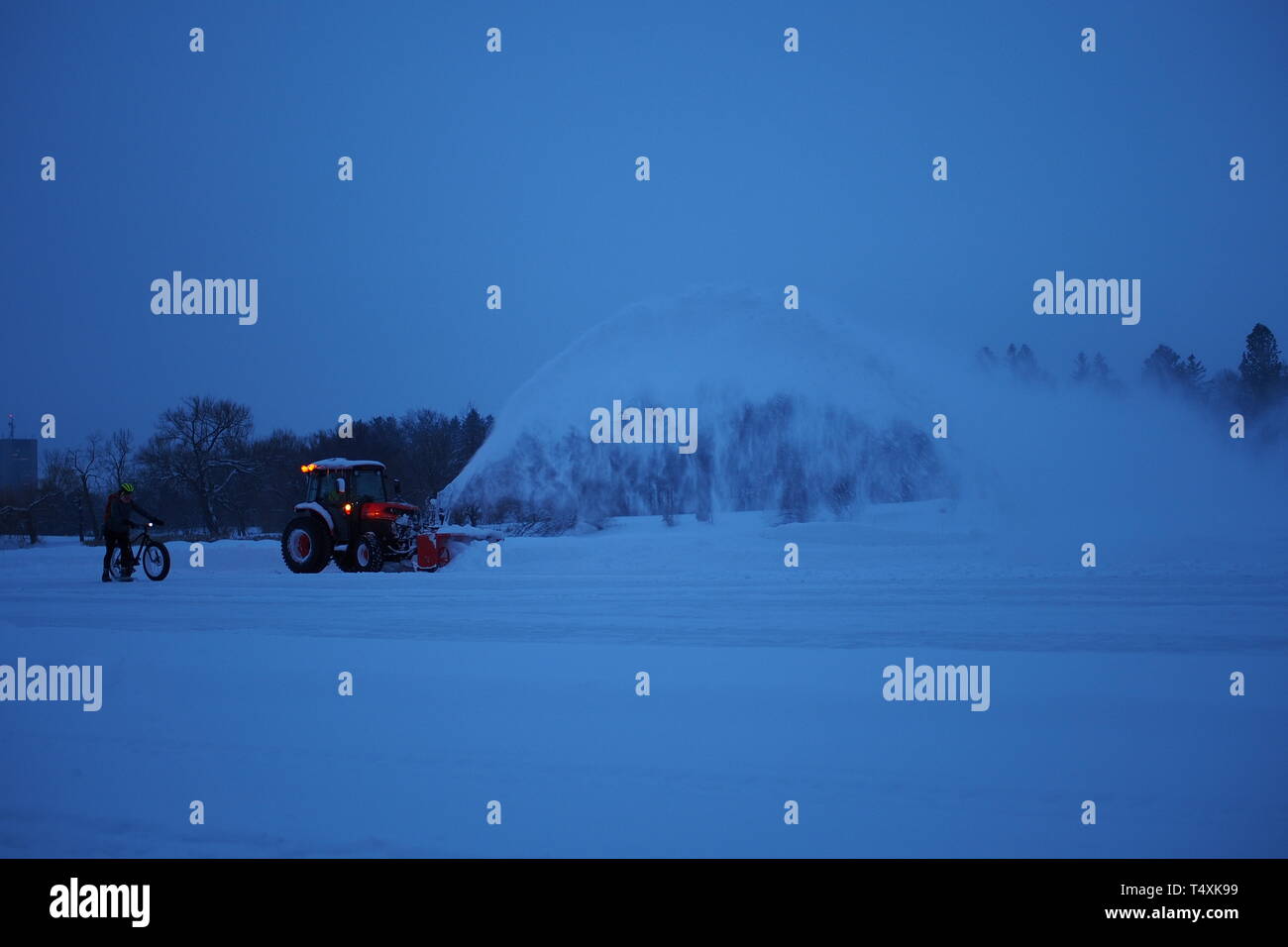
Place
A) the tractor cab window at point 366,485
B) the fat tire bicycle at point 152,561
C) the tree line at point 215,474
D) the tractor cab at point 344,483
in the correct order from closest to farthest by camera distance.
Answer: the fat tire bicycle at point 152,561
the tractor cab at point 344,483
the tractor cab window at point 366,485
the tree line at point 215,474

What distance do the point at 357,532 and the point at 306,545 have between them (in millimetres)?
1076

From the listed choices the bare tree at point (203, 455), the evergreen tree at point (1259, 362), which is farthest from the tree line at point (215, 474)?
the evergreen tree at point (1259, 362)

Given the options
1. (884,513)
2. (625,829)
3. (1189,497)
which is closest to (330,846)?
(625,829)

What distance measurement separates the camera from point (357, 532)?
18.1m

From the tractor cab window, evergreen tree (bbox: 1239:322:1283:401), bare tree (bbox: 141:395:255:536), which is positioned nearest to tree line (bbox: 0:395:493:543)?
bare tree (bbox: 141:395:255:536)

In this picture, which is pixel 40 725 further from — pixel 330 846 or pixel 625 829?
pixel 625 829

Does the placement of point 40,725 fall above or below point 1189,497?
below

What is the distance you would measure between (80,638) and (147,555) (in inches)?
312

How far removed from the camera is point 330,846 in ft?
13.3

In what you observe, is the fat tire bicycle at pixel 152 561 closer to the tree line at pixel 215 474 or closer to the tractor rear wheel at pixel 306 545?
the tractor rear wheel at pixel 306 545

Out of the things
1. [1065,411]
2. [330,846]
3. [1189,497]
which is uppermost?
[1065,411]

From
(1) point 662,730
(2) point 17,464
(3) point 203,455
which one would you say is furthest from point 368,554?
(2) point 17,464

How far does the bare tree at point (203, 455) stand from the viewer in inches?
1422

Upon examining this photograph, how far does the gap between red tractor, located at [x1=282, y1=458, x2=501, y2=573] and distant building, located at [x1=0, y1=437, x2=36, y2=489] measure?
32444mm
